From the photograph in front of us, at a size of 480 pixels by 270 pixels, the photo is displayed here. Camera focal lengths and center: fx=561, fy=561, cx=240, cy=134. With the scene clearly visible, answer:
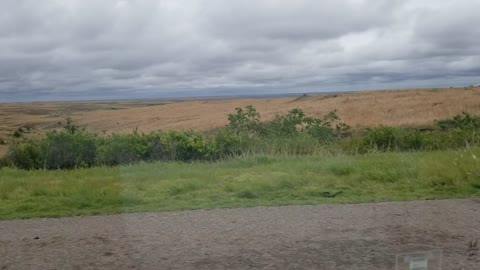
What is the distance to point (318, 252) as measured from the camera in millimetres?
5844

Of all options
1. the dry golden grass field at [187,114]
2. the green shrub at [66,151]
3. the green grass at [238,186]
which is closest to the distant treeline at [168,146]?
the green shrub at [66,151]

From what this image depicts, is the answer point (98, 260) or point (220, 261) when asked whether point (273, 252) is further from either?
point (98, 260)

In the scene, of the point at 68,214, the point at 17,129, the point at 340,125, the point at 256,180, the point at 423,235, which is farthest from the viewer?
the point at 340,125

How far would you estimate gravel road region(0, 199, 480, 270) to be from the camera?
220 inches

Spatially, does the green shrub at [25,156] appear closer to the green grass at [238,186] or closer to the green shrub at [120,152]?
the green shrub at [120,152]

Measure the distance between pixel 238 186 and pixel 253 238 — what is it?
3.41m

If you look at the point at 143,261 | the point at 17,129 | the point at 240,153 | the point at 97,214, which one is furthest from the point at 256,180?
the point at 17,129

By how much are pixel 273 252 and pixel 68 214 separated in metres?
3.42

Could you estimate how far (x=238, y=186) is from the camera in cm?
980

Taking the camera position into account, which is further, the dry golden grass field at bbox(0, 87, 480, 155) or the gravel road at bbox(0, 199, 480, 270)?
the dry golden grass field at bbox(0, 87, 480, 155)

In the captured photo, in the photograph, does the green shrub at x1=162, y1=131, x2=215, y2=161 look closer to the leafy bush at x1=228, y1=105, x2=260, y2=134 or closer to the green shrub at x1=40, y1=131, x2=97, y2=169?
the green shrub at x1=40, y1=131, x2=97, y2=169

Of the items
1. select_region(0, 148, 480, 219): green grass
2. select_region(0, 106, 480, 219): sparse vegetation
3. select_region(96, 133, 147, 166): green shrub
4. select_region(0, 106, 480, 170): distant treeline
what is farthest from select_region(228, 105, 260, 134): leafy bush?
select_region(0, 148, 480, 219): green grass

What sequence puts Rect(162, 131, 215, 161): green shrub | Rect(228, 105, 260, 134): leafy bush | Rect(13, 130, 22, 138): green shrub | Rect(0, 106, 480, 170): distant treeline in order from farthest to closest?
Rect(228, 105, 260, 134): leafy bush < Rect(13, 130, 22, 138): green shrub < Rect(162, 131, 215, 161): green shrub < Rect(0, 106, 480, 170): distant treeline

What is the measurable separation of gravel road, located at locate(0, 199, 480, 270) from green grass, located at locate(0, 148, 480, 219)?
0.65 m
